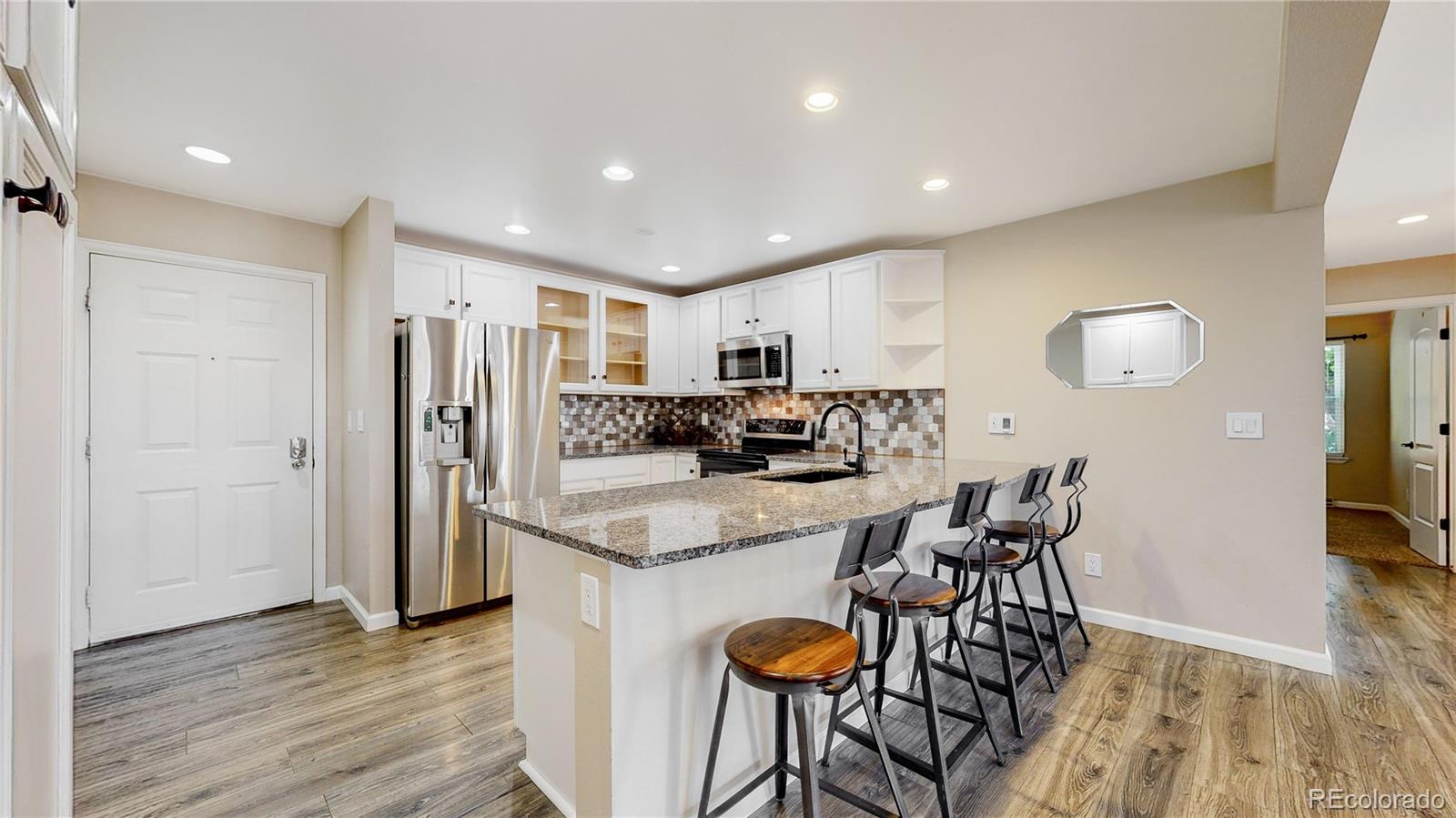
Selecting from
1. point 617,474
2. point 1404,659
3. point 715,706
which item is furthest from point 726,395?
point 1404,659

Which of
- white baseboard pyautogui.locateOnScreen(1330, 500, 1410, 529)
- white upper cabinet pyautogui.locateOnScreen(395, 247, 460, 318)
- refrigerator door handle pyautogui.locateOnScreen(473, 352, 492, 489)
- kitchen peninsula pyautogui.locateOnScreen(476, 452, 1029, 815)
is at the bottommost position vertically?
white baseboard pyautogui.locateOnScreen(1330, 500, 1410, 529)

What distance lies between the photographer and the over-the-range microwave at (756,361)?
428 centimetres

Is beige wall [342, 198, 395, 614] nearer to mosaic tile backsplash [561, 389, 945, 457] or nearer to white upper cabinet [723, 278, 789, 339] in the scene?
mosaic tile backsplash [561, 389, 945, 457]

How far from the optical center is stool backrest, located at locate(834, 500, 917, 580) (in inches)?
54.1

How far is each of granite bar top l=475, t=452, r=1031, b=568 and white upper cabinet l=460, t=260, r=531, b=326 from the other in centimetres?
218

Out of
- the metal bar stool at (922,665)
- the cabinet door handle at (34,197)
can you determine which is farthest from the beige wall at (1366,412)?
the cabinet door handle at (34,197)

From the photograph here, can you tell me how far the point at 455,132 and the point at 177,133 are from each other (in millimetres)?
1133

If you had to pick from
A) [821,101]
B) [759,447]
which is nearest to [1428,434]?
[759,447]

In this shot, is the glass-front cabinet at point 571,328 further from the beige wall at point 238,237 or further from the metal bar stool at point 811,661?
the metal bar stool at point 811,661

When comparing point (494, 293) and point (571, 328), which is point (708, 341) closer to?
point (571, 328)

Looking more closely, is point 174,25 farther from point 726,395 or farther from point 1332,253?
point 1332,253

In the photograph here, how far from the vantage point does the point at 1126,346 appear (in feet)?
10.0

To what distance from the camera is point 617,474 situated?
4387mm

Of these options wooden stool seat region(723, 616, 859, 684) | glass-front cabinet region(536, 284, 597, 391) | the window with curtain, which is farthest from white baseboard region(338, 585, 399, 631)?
the window with curtain
